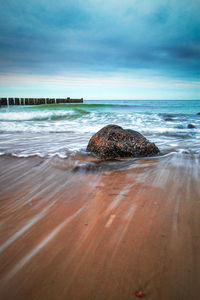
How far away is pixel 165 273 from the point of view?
3.90ft

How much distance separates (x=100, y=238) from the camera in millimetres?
1507

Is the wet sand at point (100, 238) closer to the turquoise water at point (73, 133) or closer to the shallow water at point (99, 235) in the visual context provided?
the shallow water at point (99, 235)

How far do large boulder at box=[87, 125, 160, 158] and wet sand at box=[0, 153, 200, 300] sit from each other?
4.16 feet

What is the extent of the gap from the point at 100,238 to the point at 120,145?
106 inches

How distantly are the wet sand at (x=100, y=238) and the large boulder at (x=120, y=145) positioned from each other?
1.27 m

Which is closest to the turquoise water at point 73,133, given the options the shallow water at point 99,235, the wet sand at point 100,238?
the shallow water at point 99,235

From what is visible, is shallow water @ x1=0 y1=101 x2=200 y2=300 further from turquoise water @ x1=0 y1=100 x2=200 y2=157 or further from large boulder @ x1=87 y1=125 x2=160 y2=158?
turquoise water @ x1=0 y1=100 x2=200 y2=157

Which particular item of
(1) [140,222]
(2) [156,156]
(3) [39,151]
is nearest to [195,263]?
(1) [140,222]

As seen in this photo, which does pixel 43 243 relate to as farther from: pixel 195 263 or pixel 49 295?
pixel 195 263

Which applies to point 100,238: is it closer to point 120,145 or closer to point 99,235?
point 99,235

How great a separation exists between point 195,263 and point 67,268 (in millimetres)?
885

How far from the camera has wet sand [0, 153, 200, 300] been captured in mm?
1116

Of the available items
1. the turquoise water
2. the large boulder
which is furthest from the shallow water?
the turquoise water

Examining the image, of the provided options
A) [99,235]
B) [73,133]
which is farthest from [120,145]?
[73,133]
